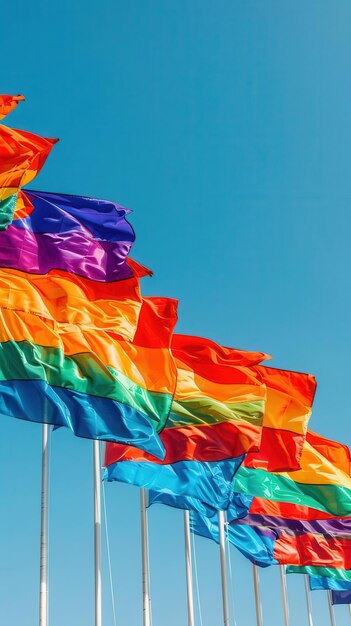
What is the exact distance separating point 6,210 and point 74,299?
2.64 m

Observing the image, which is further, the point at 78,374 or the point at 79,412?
the point at 78,374

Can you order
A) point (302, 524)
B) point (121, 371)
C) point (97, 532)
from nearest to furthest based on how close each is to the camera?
point (121, 371), point (97, 532), point (302, 524)

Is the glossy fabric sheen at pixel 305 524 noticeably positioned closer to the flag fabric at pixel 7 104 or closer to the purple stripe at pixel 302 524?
the purple stripe at pixel 302 524

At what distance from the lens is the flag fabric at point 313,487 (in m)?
30.0

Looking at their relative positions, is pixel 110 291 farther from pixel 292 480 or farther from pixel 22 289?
pixel 292 480

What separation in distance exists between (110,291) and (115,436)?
3637 mm

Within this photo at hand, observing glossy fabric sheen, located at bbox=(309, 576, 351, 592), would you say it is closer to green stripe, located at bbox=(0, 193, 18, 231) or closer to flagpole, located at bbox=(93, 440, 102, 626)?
flagpole, located at bbox=(93, 440, 102, 626)

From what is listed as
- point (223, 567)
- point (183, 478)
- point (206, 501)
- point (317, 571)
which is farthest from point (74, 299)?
point (317, 571)

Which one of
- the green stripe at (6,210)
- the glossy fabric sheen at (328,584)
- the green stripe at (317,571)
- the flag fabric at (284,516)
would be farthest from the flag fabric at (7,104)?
the glossy fabric sheen at (328,584)

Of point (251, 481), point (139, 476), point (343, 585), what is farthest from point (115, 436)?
point (343, 585)

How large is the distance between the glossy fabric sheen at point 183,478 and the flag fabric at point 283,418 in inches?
106

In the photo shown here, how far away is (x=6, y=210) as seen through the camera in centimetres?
1838

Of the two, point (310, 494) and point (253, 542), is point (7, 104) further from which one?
point (253, 542)

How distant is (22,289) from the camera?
1911 centimetres
